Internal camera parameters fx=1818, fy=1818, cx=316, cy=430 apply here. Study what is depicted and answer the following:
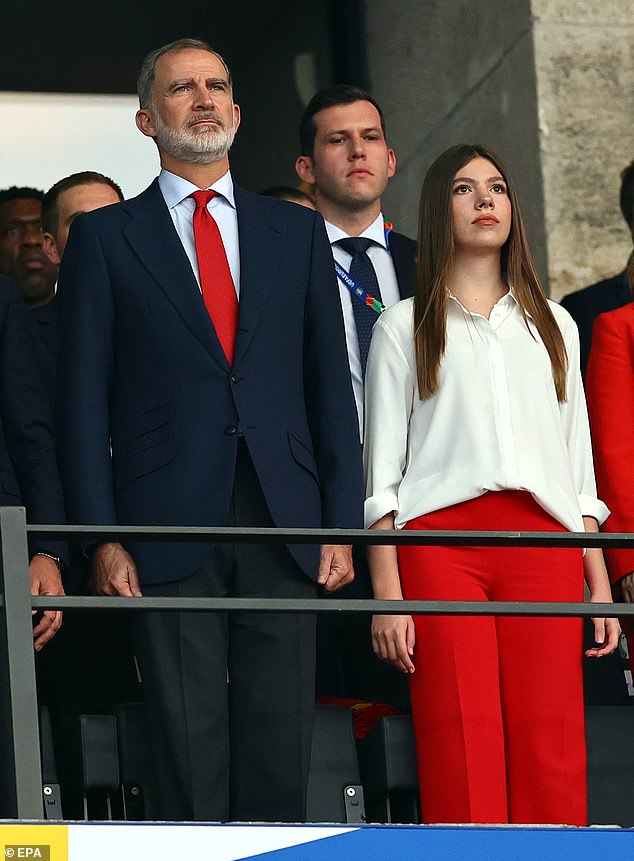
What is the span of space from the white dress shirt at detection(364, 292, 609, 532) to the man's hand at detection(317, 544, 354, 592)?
178 millimetres

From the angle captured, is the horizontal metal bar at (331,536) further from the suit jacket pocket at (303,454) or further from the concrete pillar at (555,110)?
the concrete pillar at (555,110)

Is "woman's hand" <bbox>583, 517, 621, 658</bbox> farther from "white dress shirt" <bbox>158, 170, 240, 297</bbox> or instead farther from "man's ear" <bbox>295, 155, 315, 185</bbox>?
"man's ear" <bbox>295, 155, 315, 185</bbox>

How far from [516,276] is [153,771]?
1.58 meters

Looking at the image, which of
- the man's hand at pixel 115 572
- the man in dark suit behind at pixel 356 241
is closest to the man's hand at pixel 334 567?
the man's hand at pixel 115 572

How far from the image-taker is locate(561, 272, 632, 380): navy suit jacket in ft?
18.9

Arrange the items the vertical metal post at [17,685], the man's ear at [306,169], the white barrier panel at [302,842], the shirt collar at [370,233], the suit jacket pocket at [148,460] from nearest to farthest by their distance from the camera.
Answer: the white barrier panel at [302,842]
the vertical metal post at [17,685]
the suit jacket pocket at [148,460]
the shirt collar at [370,233]
the man's ear at [306,169]

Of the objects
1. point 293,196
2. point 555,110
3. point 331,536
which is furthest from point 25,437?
point 555,110

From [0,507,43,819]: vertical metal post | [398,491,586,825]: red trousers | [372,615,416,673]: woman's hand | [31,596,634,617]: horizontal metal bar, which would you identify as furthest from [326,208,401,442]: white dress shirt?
[0,507,43,819]: vertical metal post

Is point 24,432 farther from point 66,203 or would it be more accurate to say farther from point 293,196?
point 293,196

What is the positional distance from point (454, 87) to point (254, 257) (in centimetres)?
352

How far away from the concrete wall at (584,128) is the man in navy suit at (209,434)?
2.59 metres

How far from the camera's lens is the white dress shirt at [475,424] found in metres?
4.46

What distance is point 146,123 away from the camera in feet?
15.7

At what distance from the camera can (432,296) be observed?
4648 millimetres
